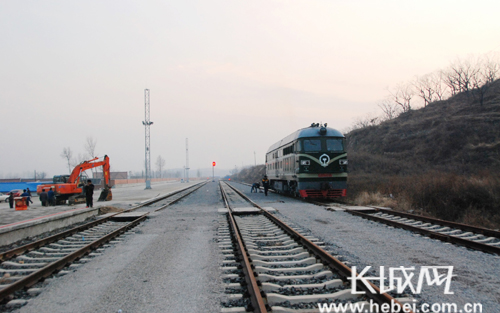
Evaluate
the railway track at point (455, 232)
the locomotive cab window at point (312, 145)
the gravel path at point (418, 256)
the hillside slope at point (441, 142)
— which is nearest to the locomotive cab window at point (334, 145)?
the locomotive cab window at point (312, 145)

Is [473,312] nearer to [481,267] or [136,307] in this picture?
[481,267]

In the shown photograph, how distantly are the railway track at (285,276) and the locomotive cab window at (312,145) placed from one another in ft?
32.7

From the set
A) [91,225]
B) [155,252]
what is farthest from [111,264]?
[91,225]

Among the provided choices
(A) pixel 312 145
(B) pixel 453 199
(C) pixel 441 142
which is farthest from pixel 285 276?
(C) pixel 441 142

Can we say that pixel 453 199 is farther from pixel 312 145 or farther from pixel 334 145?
pixel 312 145

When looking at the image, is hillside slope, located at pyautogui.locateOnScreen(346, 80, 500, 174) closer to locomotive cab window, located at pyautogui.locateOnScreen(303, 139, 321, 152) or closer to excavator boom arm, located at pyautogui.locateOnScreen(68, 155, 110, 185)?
locomotive cab window, located at pyautogui.locateOnScreen(303, 139, 321, 152)

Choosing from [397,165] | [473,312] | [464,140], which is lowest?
[473,312]

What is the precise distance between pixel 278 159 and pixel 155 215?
12243 mm

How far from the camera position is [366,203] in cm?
1742

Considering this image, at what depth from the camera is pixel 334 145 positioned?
18.9m

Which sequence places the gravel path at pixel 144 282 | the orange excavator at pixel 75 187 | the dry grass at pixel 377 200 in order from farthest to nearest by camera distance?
the orange excavator at pixel 75 187, the dry grass at pixel 377 200, the gravel path at pixel 144 282

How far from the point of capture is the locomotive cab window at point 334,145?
18.8 m

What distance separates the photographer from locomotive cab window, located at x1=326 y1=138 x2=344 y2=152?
18812 millimetres

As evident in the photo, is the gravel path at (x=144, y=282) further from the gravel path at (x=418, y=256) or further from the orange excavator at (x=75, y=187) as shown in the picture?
the orange excavator at (x=75, y=187)
